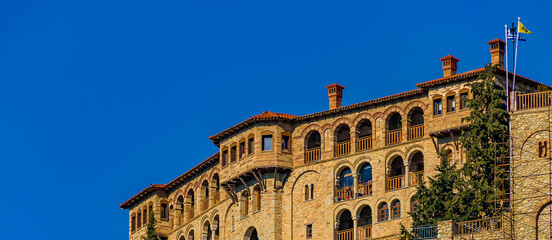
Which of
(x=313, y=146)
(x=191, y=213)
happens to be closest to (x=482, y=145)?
(x=313, y=146)

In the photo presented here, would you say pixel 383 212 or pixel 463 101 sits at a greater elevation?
pixel 463 101

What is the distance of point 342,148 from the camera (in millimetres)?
93062

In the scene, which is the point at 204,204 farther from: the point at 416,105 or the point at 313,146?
the point at 416,105

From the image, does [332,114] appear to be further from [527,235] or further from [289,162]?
[527,235]

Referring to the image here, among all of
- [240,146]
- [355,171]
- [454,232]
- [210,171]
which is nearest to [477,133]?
[454,232]

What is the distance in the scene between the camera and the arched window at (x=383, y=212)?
89125 millimetres

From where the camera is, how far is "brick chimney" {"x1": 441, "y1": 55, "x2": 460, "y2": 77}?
8919 cm

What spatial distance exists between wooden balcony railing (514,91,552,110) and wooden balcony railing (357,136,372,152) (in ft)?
43.0

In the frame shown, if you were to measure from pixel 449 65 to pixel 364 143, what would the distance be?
22.6ft

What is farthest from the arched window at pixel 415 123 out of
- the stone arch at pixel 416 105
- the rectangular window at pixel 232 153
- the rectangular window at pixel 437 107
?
the rectangular window at pixel 232 153

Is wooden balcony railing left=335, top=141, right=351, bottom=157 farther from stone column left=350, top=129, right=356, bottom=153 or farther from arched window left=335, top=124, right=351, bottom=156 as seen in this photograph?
stone column left=350, top=129, right=356, bottom=153

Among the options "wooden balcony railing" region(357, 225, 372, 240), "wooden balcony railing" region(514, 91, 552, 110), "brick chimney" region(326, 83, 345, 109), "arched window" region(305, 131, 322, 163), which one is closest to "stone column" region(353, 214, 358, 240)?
"wooden balcony railing" region(357, 225, 372, 240)

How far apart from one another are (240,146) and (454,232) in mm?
21252

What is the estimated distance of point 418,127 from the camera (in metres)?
88.9
